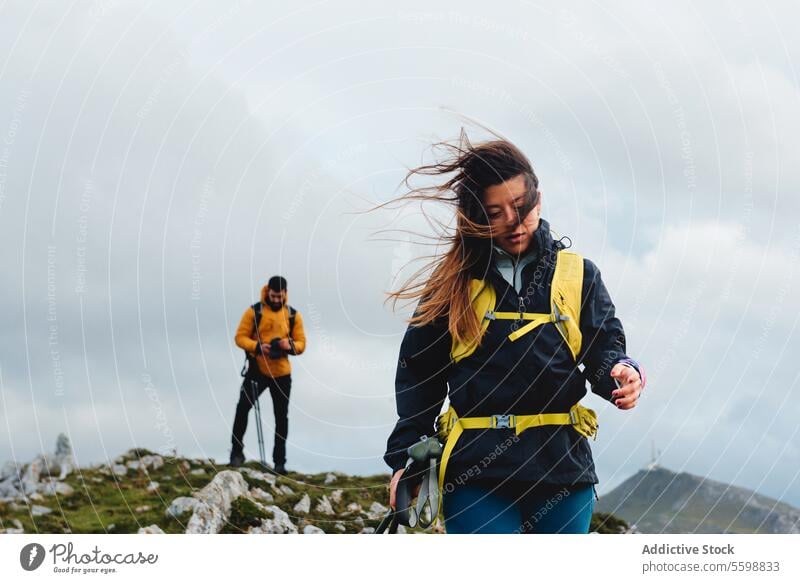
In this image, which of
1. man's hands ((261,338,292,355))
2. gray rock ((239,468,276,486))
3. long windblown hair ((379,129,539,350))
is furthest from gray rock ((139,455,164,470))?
long windblown hair ((379,129,539,350))

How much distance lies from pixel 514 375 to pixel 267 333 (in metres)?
7.18

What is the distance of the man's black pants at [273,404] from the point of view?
1242 cm

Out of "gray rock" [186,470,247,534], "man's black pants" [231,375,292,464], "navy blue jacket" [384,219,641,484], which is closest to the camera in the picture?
"navy blue jacket" [384,219,641,484]

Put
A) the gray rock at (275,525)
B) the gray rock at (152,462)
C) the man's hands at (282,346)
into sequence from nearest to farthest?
the gray rock at (275,525) → the man's hands at (282,346) → the gray rock at (152,462)

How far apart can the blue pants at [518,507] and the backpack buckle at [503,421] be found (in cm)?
32

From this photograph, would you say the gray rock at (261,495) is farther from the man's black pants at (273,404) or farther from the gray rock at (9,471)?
the gray rock at (9,471)

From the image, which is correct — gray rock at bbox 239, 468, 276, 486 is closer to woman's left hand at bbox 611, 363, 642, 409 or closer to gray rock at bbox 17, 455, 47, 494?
gray rock at bbox 17, 455, 47, 494

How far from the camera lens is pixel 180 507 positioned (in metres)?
10.8

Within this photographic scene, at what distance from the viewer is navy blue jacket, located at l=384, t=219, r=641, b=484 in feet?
18.0

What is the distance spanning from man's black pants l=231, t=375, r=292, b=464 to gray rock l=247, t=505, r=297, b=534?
1.74 m

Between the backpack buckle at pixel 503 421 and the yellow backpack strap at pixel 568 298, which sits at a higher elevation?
the yellow backpack strap at pixel 568 298

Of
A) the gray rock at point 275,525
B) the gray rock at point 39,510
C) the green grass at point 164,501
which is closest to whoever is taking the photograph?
the gray rock at point 275,525

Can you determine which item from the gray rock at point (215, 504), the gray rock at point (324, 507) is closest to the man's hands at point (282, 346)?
the gray rock at point (215, 504)
